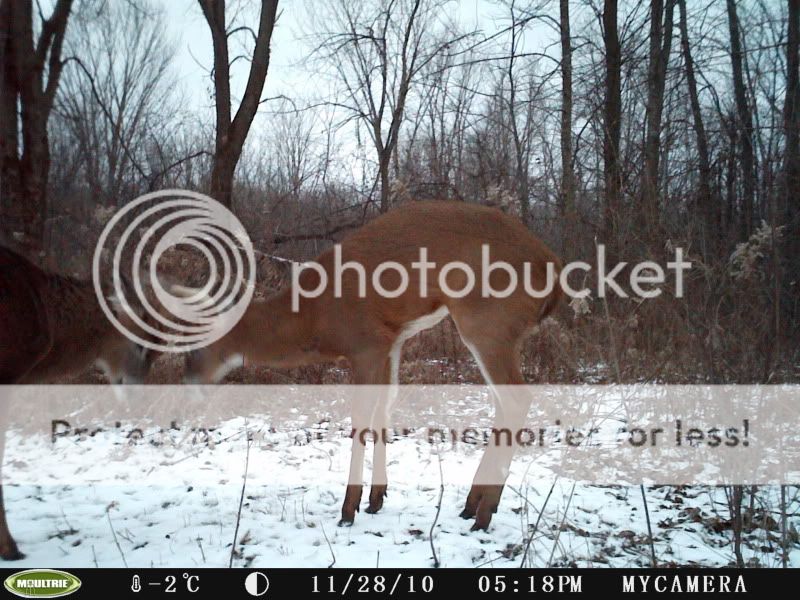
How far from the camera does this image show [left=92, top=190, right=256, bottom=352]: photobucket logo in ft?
13.0

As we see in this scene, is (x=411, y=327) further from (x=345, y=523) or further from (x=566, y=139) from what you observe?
(x=566, y=139)

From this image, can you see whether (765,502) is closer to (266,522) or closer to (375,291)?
(375,291)

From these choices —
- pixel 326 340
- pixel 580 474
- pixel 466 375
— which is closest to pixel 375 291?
pixel 326 340

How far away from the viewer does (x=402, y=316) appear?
158 inches

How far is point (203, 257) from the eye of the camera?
7.29 meters

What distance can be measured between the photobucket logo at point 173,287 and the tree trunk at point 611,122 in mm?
4226

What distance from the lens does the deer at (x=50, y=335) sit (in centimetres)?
303

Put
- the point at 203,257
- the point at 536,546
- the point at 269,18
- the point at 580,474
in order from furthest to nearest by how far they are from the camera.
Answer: the point at 269,18, the point at 203,257, the point at 580,474, the point at 536,546

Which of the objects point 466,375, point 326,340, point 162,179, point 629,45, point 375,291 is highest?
point 629,45

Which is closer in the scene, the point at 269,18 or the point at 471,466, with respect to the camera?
the point at 471,466

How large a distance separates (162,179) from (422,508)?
664cm

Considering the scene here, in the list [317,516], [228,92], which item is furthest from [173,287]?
[228,92]

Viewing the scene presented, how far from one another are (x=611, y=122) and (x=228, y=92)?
5484 millimetres
